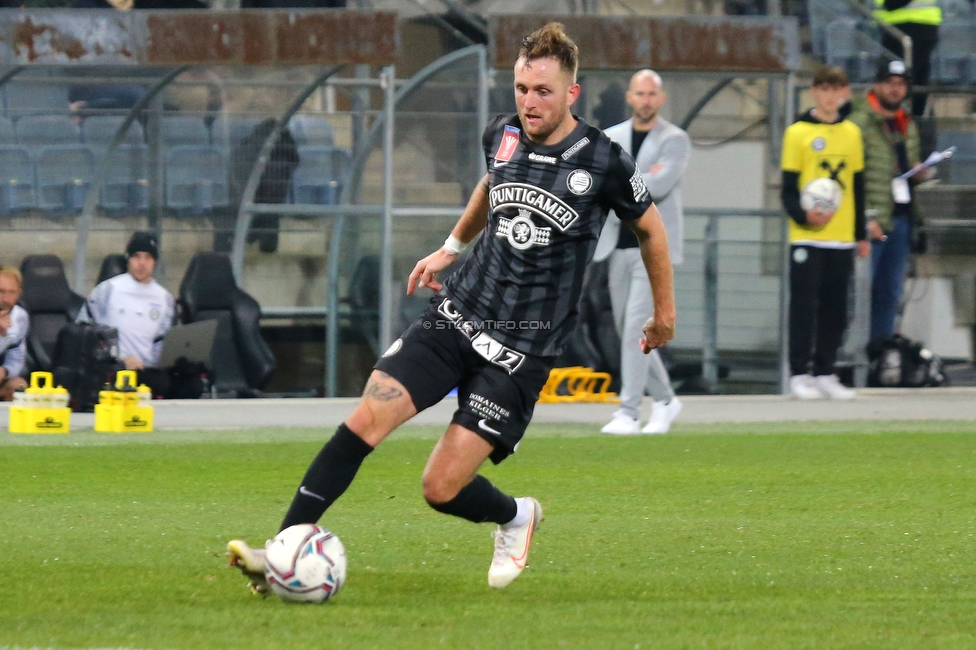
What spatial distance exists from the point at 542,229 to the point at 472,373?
54 cm

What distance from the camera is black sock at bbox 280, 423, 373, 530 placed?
5.30 meters

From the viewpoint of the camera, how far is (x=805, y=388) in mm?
13219

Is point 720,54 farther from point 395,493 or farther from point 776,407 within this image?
point 395,493

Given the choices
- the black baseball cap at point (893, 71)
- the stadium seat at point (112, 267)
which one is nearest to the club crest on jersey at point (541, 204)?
the stadium seat at point (112, 267)

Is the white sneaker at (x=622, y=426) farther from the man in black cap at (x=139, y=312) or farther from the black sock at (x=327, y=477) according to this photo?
the black sock at (x=327, y=477)

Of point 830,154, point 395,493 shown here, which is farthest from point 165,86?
point 395,493

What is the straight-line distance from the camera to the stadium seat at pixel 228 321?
13.1m

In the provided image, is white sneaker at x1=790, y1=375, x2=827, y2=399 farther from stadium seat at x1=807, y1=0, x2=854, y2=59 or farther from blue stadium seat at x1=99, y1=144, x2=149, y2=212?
blue stadium seat at x1=99, y1=144, x2=149, y2=212

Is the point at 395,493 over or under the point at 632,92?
under

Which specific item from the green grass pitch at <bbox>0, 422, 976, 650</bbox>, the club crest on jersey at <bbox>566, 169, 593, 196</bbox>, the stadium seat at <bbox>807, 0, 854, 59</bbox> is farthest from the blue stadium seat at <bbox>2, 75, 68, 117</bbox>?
the club crest on jersey at <bbox>566, 169, 593, 196</bbox>

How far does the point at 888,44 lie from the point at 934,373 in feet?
11.1

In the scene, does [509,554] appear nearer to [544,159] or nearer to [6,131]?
[544,159]

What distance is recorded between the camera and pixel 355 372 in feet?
43.9

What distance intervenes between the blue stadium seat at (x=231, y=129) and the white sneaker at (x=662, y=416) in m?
4.52
